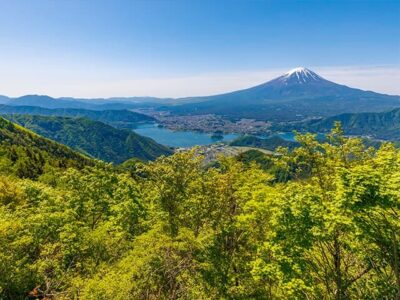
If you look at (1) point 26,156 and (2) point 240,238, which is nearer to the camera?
(2) point 240,238

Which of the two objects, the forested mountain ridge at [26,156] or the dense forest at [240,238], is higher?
the dense forest at [240,238]

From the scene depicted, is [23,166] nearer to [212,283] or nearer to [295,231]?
[212,283]

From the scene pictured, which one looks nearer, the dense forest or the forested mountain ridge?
the dense forest

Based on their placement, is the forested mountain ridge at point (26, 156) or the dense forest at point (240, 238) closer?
the dense forest at point (240, 238)

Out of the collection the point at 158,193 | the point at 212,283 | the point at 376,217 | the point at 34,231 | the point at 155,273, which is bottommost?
the point at 212,283

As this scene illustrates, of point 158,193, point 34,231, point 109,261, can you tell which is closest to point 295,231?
point 158,193

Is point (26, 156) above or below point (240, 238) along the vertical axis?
below

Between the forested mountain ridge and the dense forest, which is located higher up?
the dense forest

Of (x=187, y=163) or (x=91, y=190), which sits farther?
(x=91, y=190)
